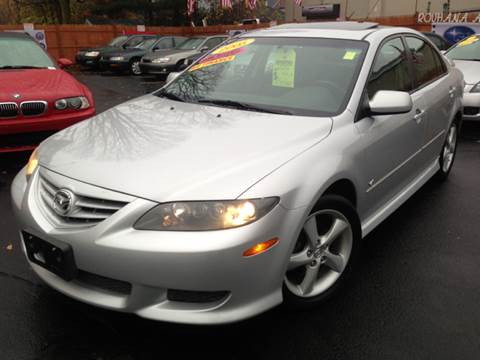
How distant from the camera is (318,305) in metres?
2.61

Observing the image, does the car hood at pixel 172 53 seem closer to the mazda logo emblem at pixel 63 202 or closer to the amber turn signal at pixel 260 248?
the mazda logo emblem at pixel 63 202

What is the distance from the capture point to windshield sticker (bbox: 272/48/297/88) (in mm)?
3230

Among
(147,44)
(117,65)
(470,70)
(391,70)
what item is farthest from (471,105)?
(147,44)

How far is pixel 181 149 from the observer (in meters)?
2.50

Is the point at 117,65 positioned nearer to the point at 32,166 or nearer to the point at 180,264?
the point at 32,166

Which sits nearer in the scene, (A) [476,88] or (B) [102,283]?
(B) [102,283]

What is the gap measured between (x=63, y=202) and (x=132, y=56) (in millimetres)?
15970

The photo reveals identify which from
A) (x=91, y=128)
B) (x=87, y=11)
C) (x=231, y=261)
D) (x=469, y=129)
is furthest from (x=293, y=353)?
(x=87, y=11)

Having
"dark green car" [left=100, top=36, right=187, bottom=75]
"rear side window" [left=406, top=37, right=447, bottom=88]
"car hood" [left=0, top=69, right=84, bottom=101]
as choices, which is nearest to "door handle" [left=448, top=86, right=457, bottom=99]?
"rear side window" [left=406, top=37, right=447, bottom=88]

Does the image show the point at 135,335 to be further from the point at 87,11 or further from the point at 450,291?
the point at 87,11

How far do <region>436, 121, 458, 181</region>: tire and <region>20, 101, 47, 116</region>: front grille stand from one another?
13.7ft

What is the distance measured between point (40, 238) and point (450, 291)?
241cm

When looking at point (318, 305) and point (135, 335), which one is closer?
point (135, 335)

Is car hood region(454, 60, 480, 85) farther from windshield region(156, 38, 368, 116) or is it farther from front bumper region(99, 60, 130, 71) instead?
front bumper region(99, 60, 130, 71)
